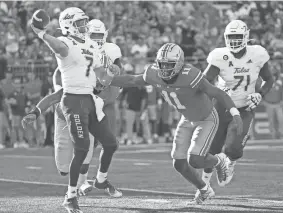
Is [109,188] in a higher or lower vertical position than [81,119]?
lower

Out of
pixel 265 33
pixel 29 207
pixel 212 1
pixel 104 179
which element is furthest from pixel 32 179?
pixel 212 1

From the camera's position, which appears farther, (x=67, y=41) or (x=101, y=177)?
(x=101, y=177)

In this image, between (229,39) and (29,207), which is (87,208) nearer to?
(29,207)

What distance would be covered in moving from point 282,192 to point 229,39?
1.81 meters

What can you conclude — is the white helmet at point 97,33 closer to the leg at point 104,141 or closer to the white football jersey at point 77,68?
the leg at point 104,141

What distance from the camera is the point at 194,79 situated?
7770mm

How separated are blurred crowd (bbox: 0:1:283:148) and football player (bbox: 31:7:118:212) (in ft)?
27.4

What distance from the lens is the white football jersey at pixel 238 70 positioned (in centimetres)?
931

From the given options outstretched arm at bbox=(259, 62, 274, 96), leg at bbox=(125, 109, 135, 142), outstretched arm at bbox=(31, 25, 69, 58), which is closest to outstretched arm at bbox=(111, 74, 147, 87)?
outstretched arm at bbox=(31, 25, 69, 58)

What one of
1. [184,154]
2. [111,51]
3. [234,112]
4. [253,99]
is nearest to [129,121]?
[111,51]

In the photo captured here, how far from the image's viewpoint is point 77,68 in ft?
25.4

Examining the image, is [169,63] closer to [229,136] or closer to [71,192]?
[71,192]

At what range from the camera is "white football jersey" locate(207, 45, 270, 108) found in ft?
30.6

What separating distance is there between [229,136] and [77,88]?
2332 millimetres
